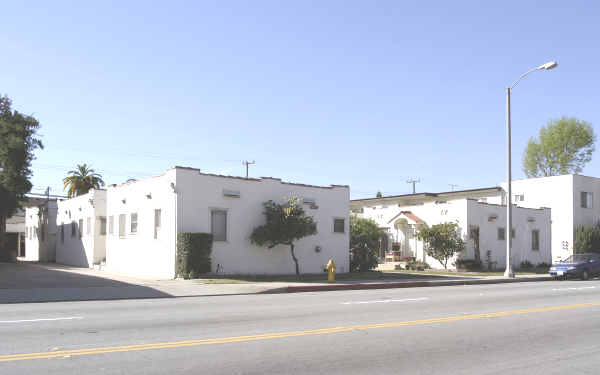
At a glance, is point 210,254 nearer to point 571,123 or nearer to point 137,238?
point 137,238

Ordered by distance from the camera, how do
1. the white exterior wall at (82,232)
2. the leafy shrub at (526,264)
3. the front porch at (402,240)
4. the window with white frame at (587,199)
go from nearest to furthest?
1. the white exterior wall at (82,232)
2. the front porch at (402,240)
3. the leafy shrub at (526,264)
4. the window with white frame at (587,199)

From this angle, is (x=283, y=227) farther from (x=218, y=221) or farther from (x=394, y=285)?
(x=394, y=285)

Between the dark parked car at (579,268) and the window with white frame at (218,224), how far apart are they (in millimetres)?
16551

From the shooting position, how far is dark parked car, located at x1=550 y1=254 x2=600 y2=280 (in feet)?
89.2

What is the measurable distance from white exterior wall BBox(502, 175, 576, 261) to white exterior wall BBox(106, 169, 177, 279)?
3252 centimetres

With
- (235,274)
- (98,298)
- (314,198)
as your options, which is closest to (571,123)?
(314,198)

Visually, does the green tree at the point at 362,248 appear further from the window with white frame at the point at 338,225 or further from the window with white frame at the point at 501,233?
the window with white frame at the point at 501,233

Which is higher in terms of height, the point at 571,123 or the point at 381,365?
the point at 571,123

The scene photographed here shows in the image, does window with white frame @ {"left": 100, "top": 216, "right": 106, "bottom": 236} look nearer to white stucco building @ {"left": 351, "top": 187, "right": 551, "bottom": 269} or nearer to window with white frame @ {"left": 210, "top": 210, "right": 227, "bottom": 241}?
window with white frame @ {"left": 210, "top": 210, "right": 227, "bottom": 241}

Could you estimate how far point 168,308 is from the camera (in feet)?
42.7

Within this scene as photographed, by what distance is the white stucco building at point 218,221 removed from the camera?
76.5 ft

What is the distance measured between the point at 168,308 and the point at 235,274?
11.1m

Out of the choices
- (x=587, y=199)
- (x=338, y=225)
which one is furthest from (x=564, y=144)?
(x=338, y=225)

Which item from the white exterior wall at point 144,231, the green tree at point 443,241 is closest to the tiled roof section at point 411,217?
the green tree at point 443,241
